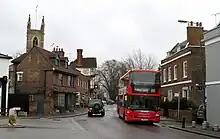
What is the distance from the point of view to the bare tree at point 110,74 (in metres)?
114

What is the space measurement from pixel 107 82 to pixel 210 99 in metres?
88.4

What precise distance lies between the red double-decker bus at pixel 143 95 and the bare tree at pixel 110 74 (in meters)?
79.8

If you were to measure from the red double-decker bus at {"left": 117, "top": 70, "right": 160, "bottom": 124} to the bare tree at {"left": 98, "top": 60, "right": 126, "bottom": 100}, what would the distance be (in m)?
79.8

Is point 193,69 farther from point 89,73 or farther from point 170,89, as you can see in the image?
point 89,73

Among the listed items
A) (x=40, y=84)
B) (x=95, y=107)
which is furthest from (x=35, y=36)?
(x=95, y=107)

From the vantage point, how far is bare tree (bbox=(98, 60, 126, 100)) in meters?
114

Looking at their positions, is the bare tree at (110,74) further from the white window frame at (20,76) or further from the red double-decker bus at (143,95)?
the red double-decker bus at (143,95)

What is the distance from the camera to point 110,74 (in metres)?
115

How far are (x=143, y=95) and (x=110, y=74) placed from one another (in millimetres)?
83714

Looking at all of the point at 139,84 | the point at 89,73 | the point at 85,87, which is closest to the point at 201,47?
the point at 139,84

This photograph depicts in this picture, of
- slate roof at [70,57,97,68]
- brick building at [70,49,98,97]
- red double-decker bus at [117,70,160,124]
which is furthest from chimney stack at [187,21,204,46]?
slate roof at [70,57,97,68]

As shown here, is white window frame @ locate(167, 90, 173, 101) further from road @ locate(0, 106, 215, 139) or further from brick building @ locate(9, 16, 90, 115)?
road @ locate(0, 106, 215, 139)

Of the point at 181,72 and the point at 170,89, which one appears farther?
the point at 170,89

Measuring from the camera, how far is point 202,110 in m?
31.2
